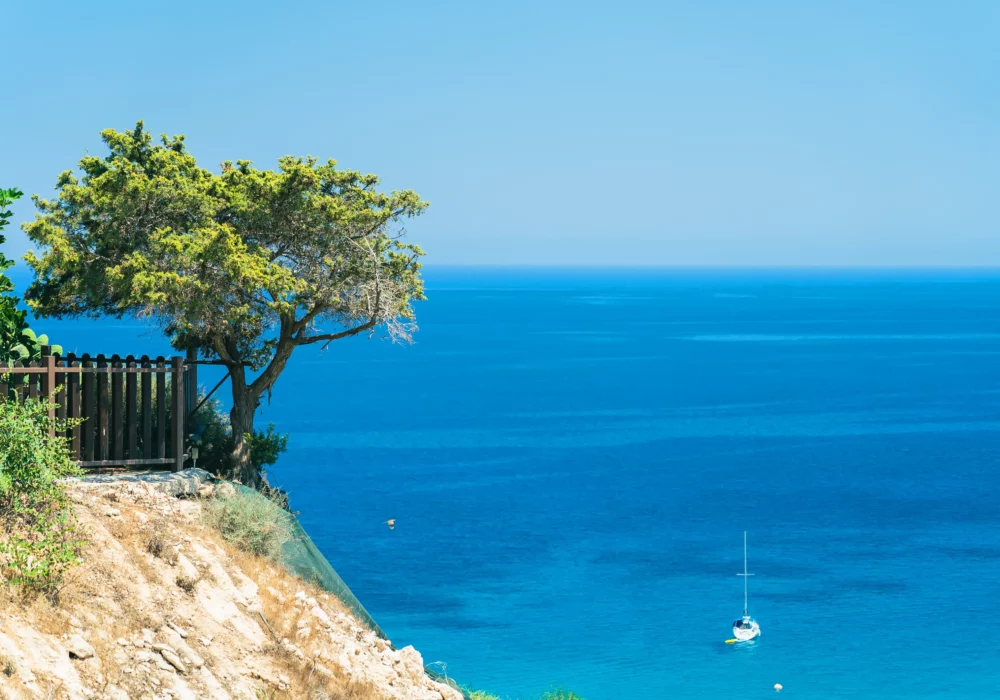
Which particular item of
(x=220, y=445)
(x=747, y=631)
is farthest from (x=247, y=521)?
(x=747, y=631)

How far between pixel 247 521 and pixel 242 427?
501cm

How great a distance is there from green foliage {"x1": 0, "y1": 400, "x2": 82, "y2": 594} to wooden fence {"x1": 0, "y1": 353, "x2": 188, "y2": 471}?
2812 mm

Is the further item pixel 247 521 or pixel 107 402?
pixel 107 402

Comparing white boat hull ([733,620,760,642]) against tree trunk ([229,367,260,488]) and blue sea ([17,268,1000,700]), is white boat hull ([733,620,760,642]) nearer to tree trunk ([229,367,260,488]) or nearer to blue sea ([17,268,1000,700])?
blue sea ([17,268,1000,700])

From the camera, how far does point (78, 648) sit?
13.1 meters

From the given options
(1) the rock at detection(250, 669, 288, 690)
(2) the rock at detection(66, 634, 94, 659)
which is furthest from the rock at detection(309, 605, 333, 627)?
(2) the rock at detection(66, 634, 94, 659)

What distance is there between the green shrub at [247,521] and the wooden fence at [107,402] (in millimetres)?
1383

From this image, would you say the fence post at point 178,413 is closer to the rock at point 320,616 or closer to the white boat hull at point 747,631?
the rock at point 320,616

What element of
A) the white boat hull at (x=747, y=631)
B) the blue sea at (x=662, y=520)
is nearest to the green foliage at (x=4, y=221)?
the blue sea at (x=662, y=520)

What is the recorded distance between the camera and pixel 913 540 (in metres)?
66.2

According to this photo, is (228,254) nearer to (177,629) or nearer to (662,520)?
(177,629)

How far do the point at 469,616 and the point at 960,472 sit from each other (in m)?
47.9

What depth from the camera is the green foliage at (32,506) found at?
44.5 feet

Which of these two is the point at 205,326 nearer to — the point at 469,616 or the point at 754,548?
the point at 469,616
